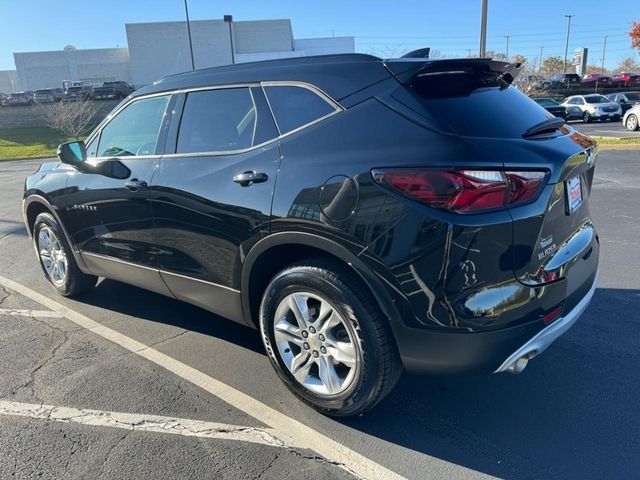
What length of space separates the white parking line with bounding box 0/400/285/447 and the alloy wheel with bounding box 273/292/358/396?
38cm

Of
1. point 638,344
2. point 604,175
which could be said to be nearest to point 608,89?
point 604,175

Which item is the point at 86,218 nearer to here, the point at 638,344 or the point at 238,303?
the point at 238,303

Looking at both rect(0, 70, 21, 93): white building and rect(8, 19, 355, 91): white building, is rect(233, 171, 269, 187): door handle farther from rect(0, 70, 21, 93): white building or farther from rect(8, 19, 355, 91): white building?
rect(0, 70, 21, 93): white building

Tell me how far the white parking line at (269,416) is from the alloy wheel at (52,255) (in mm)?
748

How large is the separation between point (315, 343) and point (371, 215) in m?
0.85

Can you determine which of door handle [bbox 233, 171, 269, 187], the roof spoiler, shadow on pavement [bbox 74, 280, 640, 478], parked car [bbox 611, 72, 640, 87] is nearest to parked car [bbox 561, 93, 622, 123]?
parked car [bbox 611, 72, 640, 87]

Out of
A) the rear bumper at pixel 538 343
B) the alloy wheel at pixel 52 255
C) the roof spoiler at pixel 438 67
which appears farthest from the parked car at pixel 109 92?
the rear bumper at pixel 538 343

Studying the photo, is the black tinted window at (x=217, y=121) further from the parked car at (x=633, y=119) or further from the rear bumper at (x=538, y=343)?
the parked car at (x=633, y=119)

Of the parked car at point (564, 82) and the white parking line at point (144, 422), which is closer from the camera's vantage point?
the white parking line at point (144, 422)

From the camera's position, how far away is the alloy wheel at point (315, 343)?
270 cm

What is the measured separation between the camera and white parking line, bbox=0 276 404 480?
8.21ft

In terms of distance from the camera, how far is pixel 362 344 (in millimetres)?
2564

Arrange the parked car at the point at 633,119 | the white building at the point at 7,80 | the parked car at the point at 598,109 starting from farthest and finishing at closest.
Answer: the white building at the point at 7,80, the parked car at the point at 598,109, the parked car at the point at 633,119

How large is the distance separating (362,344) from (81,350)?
2357 millimetres
